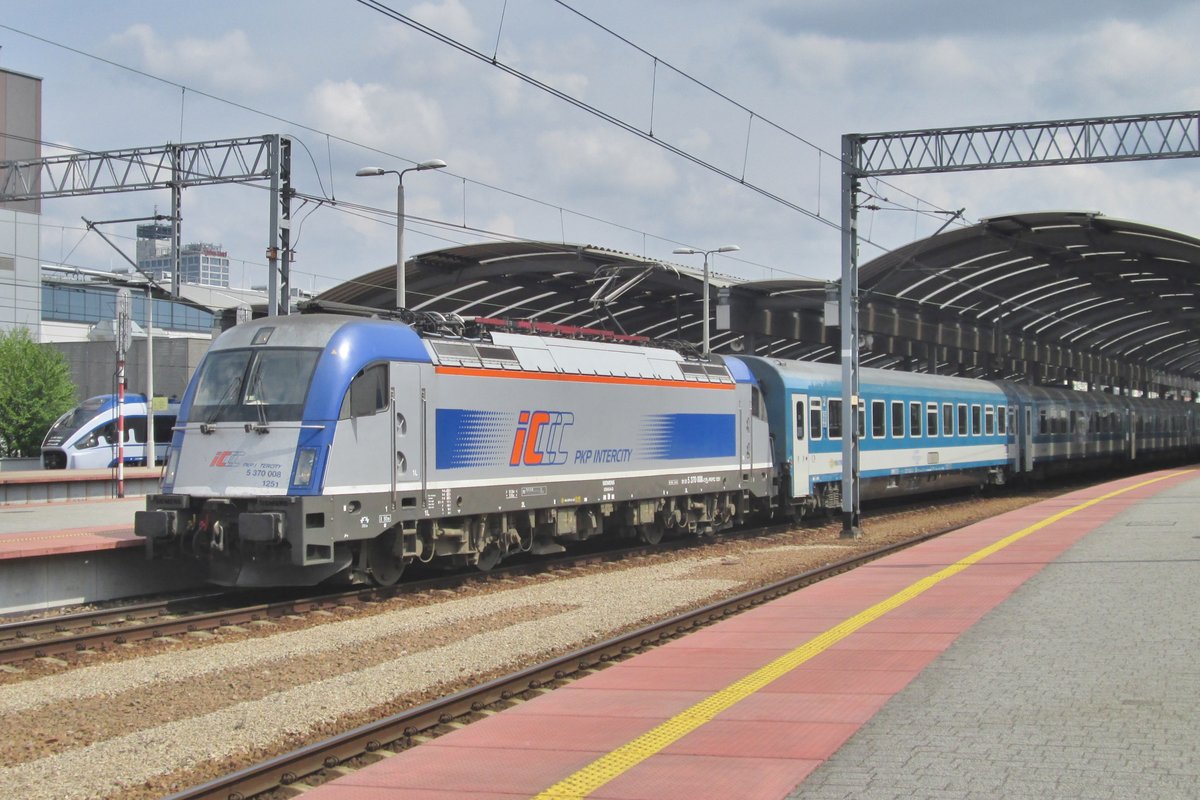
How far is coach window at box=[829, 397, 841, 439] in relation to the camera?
27.8 metres

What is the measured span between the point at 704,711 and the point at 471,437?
907 centimetres

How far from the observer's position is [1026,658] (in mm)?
9516

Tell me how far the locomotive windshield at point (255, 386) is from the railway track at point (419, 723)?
5344 millimetres

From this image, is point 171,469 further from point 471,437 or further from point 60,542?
point 471,437

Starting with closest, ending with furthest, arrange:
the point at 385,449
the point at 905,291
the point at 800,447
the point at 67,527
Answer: the point at 385,449 → the point at 67,527 → the point at 800,447 → the point at 905,291

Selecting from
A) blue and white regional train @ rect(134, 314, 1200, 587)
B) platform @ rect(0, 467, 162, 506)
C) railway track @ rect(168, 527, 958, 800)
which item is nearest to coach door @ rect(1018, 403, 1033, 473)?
blue and white regional train @ rect(134, 314, 1200, 587)

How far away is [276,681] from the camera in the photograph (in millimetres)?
11117

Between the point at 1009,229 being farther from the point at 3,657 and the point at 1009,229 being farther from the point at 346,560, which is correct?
the point at 3,657

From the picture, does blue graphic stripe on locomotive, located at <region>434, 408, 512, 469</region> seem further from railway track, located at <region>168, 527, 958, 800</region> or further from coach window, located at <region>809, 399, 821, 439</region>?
coach window, located at <region>809, 399, 821, 439</region>

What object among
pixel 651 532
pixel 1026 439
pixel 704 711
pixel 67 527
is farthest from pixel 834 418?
pixel 704 711

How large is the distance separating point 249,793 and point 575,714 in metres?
2.41

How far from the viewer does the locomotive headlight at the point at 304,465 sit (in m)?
14.4

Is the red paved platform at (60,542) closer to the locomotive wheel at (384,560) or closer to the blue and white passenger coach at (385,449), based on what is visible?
the blue and white passenger coach at (385,449)

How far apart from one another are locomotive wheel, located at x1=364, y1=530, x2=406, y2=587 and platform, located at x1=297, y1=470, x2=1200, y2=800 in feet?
17.6
